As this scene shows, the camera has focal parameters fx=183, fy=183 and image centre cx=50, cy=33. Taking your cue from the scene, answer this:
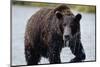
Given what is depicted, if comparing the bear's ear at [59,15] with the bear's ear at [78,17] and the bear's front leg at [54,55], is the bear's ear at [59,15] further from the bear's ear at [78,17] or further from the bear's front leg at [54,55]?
the bear's front leg at [54,55]

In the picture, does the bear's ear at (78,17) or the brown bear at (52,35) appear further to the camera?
the bear's ear at (78,17)

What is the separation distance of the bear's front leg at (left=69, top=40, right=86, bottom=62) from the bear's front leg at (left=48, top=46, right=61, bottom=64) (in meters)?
0.20

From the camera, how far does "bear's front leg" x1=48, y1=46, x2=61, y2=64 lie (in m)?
2.39

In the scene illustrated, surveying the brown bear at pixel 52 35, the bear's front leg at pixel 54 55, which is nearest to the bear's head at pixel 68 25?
the brown bear at pixel 52 35

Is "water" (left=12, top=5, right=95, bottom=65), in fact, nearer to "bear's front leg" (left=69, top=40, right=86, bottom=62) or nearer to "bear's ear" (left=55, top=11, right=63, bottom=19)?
"bear's front leg" (left=69, top=40, right=86, bottom=62)

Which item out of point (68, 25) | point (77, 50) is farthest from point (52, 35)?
point (77, 50)

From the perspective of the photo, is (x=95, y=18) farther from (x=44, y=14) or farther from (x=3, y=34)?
(x=3, y=34)

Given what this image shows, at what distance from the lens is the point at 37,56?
2.34 m

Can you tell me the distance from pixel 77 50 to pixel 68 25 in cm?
37

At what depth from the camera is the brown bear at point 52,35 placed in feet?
7.61

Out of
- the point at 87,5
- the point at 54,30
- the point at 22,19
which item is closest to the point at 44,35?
the point at 54,30

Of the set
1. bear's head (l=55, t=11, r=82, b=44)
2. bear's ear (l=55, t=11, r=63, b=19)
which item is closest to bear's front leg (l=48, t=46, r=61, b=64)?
bear's head (l=55, t=11, r=82, b=44)

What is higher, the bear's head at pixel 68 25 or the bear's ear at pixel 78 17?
the bear's ear at pixel 78 17

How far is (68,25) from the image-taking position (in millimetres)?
2453
